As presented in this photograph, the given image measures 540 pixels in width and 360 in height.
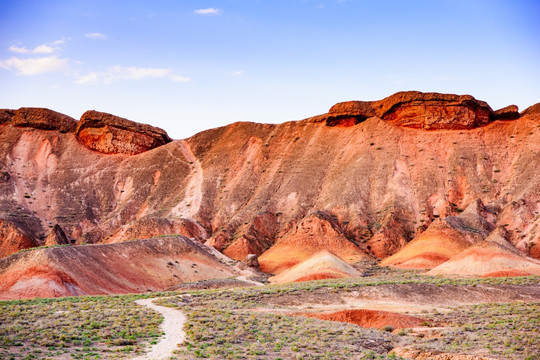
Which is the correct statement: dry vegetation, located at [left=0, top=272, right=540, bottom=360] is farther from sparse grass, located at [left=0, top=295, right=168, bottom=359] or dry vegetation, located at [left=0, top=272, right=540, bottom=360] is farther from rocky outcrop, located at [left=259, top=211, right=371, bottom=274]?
rocky outcrop, located at [left=259, top=211, right=371, bottom=274]

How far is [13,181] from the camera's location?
280ft

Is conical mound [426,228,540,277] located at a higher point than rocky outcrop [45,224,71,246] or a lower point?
lower

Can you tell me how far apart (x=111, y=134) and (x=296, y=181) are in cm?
2971

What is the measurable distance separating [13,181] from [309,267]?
47.3 m

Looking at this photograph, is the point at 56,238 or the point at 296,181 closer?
the point at 56,238

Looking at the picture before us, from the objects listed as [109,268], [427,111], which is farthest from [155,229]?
[427,111]

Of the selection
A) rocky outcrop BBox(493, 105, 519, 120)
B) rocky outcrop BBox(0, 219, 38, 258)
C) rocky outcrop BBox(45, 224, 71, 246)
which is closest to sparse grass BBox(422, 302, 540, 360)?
rocky outcrop BBox(45, 224, 71, 246)

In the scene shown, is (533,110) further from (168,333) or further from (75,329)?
(75,329)

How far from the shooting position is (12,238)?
70.3 metres

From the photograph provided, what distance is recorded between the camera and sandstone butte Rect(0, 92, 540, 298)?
223 ft

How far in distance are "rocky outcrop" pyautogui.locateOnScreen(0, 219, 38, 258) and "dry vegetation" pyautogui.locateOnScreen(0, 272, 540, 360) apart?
3460cm

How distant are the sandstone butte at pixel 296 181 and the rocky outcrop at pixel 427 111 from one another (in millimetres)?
135

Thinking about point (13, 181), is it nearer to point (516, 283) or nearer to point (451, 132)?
point (451, 132)

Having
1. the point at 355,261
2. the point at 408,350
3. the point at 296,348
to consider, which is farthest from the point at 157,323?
the point at 355,261
